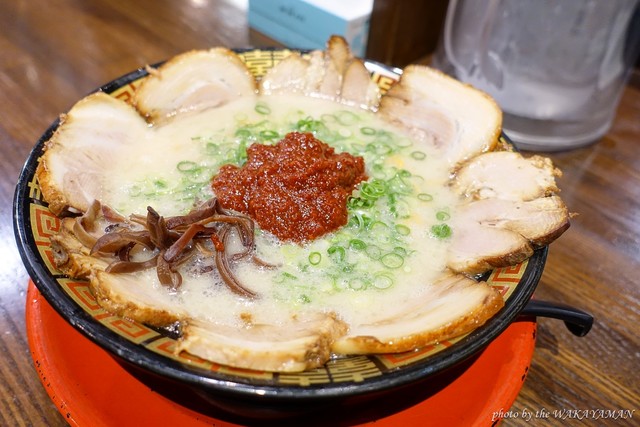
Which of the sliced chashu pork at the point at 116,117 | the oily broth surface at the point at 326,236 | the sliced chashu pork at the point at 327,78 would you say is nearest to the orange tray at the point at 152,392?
the oily broth surface at the point at 326,236

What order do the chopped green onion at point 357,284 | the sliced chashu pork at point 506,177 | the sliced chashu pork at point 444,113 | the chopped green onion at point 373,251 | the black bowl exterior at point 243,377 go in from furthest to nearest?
the sliced chashu pork at point 444,113, the sliced chashu pork at point 506,177, the chopped green onion at point 373,251, the chopped green onion at point 357,284, the black bowl exterior at point 243,377

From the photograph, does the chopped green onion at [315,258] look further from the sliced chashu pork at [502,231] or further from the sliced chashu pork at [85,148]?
the sliced chashu pork at [85,148]

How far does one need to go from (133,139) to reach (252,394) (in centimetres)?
130

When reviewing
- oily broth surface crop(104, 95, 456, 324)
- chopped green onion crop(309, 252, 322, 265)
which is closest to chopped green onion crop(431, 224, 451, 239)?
oily broth surface crop(104, 95, 456, 324)

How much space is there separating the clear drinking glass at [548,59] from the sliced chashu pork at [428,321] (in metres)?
1.68

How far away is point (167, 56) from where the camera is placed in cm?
328

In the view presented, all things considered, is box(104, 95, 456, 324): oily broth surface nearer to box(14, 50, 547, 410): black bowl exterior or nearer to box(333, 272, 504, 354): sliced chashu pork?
box(333, 272, 504, 354): sliced chashu pork

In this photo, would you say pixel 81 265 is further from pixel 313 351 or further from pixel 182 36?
pixel 182 36

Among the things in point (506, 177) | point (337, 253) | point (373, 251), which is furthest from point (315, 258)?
point (506, 177)

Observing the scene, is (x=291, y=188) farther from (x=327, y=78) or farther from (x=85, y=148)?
(x=327, y=78)

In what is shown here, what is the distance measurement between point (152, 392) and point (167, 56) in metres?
2.42

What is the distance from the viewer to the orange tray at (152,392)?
1410mm

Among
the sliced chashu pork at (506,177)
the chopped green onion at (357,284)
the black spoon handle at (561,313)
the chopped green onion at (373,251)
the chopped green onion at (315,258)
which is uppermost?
the sliced chashu pork at (506,177)

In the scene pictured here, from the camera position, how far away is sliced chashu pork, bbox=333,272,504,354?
1291mm
